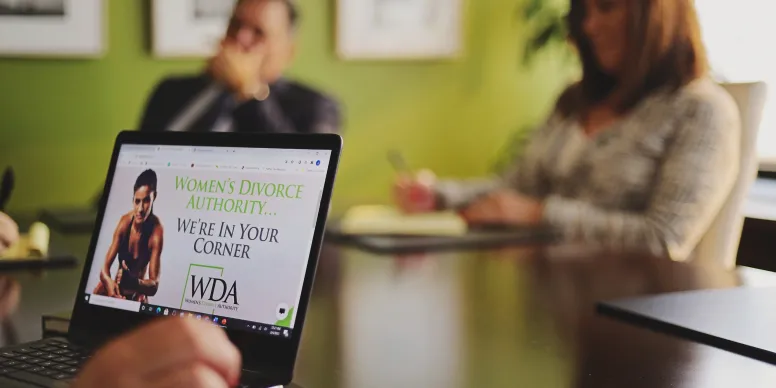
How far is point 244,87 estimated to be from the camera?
2.55 meters

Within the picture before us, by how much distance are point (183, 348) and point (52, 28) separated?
2517mm

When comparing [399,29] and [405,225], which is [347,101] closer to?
[399,29]

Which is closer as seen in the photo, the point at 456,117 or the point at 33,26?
the point at 33,26

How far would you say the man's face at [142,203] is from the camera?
0.86 meters

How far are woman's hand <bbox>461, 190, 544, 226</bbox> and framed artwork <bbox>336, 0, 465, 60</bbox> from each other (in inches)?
60.3

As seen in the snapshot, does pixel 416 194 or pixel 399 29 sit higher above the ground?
pixel 399 29

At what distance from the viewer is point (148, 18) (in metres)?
2.86

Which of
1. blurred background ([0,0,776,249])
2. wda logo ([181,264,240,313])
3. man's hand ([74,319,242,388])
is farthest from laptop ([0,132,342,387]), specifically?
blurred background ([0,0,776,249])

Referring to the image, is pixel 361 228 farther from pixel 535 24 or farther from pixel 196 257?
pixel 535 24

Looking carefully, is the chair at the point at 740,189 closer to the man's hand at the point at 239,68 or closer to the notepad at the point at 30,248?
the notepad at the point at 30,248

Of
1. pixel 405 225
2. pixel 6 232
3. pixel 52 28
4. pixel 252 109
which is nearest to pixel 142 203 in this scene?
pixel 6 232

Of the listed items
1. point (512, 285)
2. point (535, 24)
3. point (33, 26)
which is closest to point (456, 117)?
point (535, 24)

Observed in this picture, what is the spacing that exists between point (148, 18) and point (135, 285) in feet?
7.28

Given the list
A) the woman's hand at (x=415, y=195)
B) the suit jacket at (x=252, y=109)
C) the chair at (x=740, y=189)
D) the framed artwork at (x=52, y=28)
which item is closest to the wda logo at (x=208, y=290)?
the woman's hand at (x=415, y=195)
